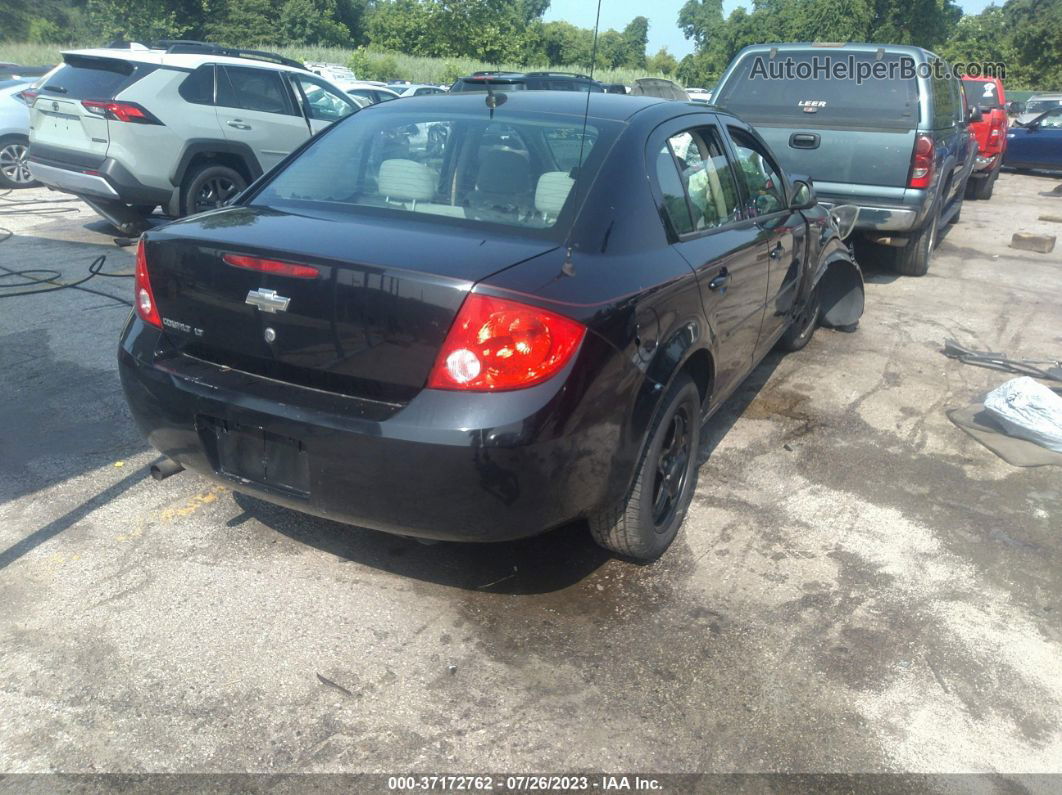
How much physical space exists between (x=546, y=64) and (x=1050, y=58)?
26629 millimetres

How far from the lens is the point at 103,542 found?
341cm

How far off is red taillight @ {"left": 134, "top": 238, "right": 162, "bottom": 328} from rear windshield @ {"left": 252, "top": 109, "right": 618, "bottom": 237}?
515 mm

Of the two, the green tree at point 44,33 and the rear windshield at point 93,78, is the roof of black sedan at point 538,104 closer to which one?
the rear windshield at point 93,78

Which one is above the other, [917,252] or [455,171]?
[455,171]

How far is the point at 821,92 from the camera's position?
8.04 meters

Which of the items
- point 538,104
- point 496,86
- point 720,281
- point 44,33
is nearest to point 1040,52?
point 496,86

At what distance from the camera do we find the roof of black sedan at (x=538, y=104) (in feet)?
11.5

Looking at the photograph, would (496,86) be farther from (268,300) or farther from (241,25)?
(241,25)

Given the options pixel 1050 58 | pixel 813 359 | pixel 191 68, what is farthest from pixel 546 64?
pixel 813 359

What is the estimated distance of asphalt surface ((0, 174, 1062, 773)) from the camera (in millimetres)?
2496

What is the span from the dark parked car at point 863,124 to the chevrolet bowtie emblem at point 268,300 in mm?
6190

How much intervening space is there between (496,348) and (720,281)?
1.41m

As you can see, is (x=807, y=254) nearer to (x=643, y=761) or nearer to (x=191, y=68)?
(x=643, y=761)

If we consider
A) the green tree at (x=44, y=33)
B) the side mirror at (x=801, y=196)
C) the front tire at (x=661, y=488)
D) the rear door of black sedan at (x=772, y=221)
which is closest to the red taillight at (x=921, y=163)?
the side mirror at (x=801, y=196)
